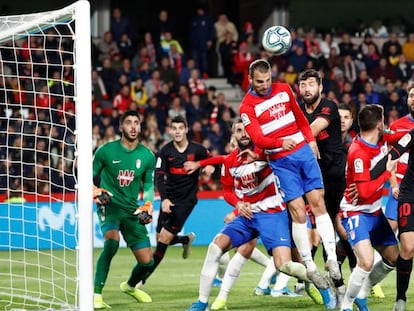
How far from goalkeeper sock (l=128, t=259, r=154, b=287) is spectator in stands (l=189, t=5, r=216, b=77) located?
46.9 ft

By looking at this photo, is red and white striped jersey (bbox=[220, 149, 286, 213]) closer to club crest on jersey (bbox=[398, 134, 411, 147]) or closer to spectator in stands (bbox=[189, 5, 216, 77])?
club crest on jersey (bbox=[398, 134, 411, 147])

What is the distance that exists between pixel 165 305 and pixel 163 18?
15.2 m

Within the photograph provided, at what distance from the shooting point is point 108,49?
80.1ft

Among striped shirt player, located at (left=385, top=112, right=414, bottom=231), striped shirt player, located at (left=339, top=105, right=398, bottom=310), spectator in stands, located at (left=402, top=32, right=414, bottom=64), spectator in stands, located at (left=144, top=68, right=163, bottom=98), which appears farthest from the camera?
spectator in stands, located at (left=402, top=32, right=414, bottom=64)

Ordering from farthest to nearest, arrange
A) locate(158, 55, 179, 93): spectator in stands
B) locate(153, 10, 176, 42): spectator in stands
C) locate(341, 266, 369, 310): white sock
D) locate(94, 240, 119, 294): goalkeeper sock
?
locate(153, 10, 176, 42): spectator in stands, locate(158, 55, 179, 93): spectator in stands, locate(94, 240, 119, 294): goalkeeper sock, locate(341, 266, 369, 310): white sock

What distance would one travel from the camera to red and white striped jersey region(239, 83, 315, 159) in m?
9.72

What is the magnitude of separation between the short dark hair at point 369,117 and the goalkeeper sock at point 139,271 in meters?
2.88

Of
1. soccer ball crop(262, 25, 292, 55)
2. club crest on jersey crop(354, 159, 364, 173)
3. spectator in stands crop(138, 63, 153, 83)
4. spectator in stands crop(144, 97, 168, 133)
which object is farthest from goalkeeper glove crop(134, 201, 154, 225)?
spectator in stands crop(138, 63, 153, 83)

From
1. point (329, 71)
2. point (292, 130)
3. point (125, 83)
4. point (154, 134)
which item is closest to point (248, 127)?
point (292, 130)

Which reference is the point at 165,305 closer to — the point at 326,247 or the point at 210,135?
the point at 326,247

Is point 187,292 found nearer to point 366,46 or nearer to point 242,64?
point 242,64

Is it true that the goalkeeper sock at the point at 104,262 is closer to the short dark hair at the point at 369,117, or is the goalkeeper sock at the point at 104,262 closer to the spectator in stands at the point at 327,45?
the short dark hair at the point at 369,117

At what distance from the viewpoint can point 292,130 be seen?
9.82 meters

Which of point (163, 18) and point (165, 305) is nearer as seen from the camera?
point (165, 305)
